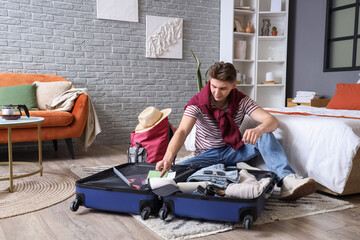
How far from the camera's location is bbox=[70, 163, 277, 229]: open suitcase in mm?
1453

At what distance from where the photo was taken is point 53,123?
9.82 ft

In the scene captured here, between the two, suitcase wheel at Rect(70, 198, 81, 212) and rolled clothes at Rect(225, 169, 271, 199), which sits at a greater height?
rolled clothes at Rect(225, 169, 271, 199)

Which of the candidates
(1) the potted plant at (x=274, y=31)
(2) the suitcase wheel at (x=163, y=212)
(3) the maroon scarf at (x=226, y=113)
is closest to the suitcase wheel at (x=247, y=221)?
(2) the suitcase wheel at (x=163, y=212)

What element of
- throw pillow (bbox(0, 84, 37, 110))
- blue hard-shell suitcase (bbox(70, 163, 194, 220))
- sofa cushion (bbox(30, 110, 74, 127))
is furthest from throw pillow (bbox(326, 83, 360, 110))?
throw pillow (bbox(0, 84, 37, 110))

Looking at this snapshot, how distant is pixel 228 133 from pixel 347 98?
1738mm

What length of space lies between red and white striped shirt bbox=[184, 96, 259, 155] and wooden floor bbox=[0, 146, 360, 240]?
678mm

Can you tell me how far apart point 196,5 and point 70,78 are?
1931 millimetres

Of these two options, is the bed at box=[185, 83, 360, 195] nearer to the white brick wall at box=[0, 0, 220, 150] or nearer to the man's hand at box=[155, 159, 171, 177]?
the man's hand at box=[155, 159, 171, 177]

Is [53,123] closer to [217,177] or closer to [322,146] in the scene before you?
[217,177]

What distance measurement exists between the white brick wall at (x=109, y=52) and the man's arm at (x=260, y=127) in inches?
96.0

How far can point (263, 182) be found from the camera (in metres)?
1.60

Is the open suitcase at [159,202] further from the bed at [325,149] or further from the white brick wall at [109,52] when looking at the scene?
the white brick wall at [109,52]

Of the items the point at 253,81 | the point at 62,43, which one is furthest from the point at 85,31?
the point at 253,81

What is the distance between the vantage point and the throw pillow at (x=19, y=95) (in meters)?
3.14
